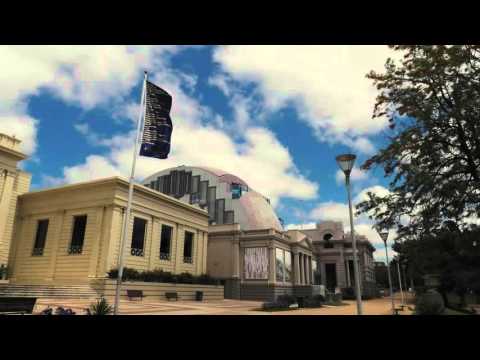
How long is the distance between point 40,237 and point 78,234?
4779 mm

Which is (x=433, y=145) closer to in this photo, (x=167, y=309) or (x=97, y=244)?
(x=167, y=309)

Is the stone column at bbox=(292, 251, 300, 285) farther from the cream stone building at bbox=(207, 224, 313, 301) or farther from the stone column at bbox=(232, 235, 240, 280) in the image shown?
the stone column at bbox=(232, 235, 240, 280)

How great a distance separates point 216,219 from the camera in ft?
191

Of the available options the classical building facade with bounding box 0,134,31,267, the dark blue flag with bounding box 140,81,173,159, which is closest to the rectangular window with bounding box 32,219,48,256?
the classical building facade with bounding box 0,134,31,267

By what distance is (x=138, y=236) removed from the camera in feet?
101

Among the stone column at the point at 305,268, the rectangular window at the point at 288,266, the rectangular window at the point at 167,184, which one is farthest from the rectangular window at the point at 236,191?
the rectangular window at the point at 167,184

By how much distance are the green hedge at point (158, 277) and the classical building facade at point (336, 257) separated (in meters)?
39.9

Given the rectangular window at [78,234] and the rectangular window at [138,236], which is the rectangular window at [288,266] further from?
the rectangular window at [78,234]

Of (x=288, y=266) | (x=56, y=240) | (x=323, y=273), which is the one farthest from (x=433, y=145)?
(x=323, y=273)

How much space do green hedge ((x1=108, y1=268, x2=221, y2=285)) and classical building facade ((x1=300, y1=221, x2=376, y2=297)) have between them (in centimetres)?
3986
